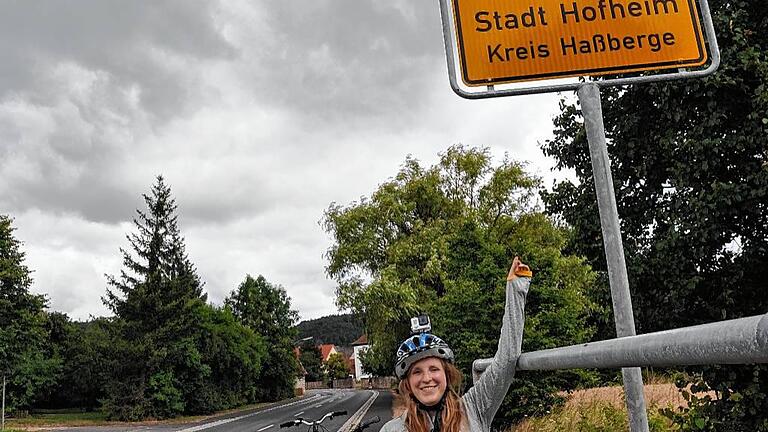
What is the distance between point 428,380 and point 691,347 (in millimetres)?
1405

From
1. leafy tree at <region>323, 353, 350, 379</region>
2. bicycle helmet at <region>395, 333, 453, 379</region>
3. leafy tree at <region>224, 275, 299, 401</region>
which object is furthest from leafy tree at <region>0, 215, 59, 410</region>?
leafy tree at <region>323, 353, 350, 379</region>

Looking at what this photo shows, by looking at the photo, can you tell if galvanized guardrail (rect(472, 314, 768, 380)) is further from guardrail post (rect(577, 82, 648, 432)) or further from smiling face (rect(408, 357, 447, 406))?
smiling face (rect(408, 357, 447, 406))

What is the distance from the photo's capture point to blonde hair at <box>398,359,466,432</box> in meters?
1.99

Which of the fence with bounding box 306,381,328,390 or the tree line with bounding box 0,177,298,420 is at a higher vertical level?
the tree line with bounding box 0,177,298,420

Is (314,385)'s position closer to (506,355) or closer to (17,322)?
(17,322)

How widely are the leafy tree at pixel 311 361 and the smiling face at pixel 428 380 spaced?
348ft

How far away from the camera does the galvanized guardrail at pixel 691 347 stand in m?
0.65

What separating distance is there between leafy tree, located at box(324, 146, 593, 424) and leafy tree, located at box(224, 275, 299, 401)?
3595 centimetres

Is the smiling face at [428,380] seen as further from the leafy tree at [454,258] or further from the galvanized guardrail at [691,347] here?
the leafy tree at [454,258]

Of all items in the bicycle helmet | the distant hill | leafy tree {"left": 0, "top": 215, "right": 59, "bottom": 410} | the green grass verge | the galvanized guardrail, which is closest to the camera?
the galvanized guardrail

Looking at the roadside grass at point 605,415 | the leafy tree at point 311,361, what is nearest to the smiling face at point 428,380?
the roadside grass at point 605,415

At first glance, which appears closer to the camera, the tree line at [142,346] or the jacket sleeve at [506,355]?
the jacket sleeve at [506,355]

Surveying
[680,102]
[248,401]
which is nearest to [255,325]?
[248,401]

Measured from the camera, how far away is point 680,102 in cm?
654
